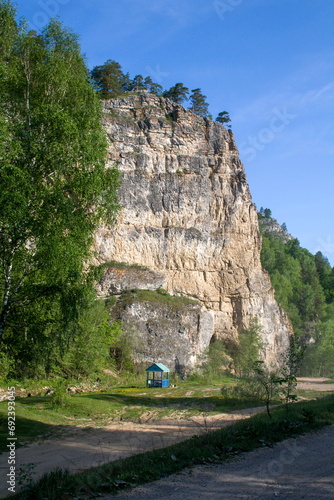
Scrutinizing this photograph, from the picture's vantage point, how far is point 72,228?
42.2 ft

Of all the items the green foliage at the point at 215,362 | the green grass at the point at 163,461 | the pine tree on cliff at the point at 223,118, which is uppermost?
the pine tree on cliff at the point at 223,118

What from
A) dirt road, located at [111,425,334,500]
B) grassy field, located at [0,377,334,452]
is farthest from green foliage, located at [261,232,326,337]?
dirt road, located at [111,425,334,500]

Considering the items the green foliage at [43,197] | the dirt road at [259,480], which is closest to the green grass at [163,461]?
the dirt road at [259,480]

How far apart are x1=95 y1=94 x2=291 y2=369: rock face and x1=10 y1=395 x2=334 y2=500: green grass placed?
129ft

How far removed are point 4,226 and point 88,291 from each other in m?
3.08

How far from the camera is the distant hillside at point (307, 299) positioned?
207 feet

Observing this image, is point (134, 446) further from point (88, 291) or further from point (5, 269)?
point (5, 269)

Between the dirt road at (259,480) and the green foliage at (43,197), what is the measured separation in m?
6.43

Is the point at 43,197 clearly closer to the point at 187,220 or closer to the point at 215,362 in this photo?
the point at 215,362

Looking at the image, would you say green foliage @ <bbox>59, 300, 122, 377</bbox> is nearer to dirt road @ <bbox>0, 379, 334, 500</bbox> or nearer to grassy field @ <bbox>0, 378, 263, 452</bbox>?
grassy field @ <bbox>0, 378, 263, 452</bbox>

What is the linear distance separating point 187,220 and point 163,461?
49.1m

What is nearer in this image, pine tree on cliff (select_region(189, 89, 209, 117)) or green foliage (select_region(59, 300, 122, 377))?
green foliage (select_region(59, 300, 122, 377))

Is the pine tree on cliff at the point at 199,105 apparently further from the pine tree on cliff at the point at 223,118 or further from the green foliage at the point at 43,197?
the green foliage at the point at 43,197

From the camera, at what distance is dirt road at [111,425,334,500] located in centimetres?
594
